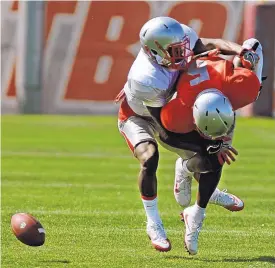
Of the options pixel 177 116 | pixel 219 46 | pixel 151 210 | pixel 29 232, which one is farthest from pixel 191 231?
pixel 219 46

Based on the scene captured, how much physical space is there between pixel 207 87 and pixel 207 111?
0.26m

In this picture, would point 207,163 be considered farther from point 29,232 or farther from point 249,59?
point 29,232

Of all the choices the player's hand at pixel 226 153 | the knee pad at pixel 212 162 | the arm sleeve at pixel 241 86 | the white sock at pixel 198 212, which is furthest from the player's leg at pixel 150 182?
the arm sleeve at pixel 241 86

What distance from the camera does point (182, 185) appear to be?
8039 millimetres

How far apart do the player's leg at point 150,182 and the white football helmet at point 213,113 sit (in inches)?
20.8

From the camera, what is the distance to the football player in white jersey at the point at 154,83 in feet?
22.2

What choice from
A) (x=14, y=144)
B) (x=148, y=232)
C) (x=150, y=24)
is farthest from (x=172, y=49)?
(x=14, y=144)

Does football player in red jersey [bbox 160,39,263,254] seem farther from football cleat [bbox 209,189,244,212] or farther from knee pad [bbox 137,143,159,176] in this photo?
football cleat [bbox 209,189,244,212]

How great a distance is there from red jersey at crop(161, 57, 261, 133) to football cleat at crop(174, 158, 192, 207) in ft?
4.23

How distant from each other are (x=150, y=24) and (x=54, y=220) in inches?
80.9

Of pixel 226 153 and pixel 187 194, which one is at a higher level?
pixel 226 153

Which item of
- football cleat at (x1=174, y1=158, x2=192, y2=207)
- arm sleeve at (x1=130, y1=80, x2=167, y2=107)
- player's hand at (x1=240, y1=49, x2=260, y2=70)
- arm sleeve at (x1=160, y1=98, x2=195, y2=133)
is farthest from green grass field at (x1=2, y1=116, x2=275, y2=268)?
player's hand at (x1=240, y1=49, x2=260, y2=70)

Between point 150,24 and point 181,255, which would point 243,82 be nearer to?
Answer: point 150,24

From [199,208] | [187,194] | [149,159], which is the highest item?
[149,159]
